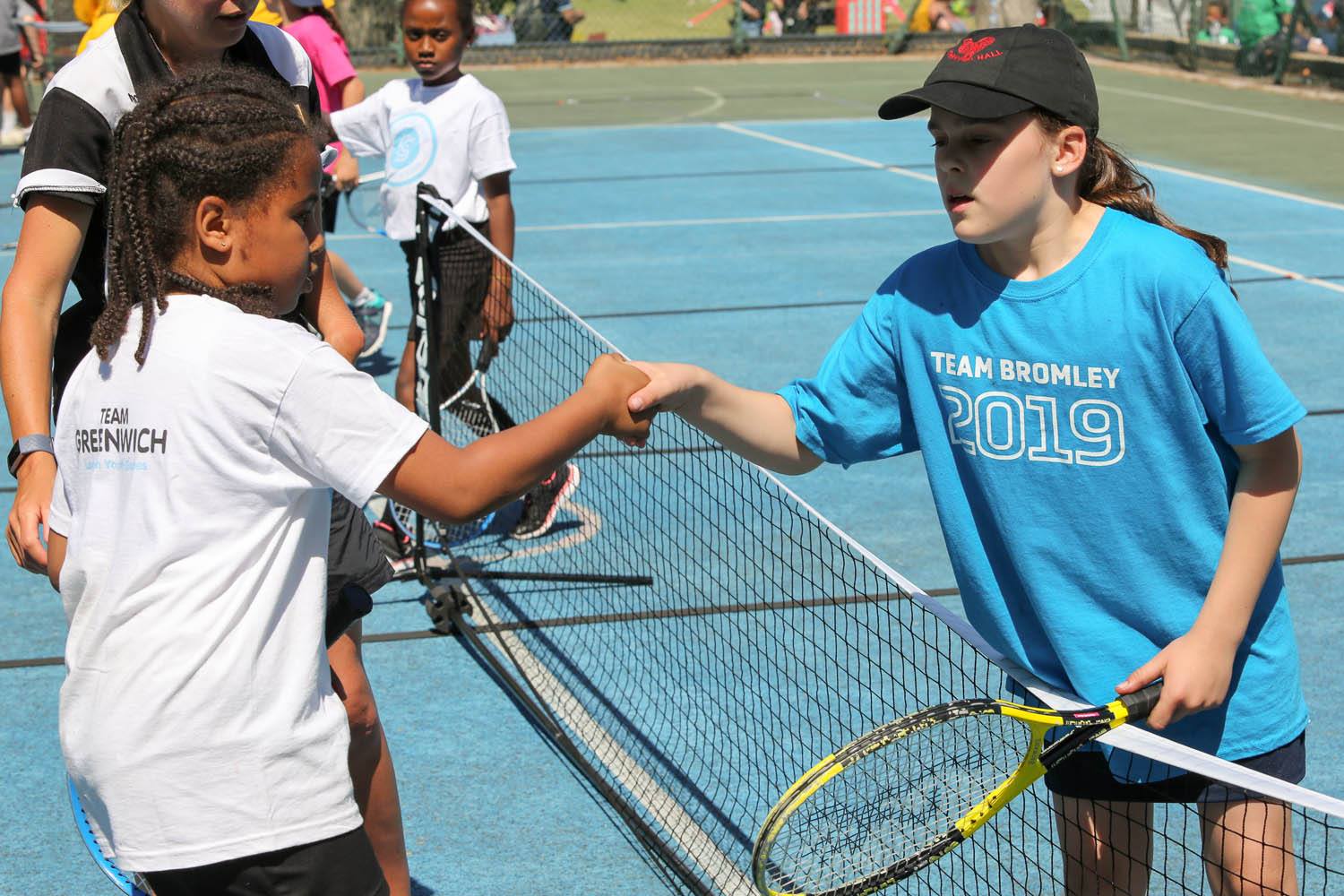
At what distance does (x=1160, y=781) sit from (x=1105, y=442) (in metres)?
0.56

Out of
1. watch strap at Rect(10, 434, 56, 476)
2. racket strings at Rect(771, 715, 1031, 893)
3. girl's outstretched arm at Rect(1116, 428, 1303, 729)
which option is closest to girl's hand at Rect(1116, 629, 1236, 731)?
girl's outstretched arm at Rect(1116, 428, 1303, 729)

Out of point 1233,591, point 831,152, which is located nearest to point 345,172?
point 1233,591

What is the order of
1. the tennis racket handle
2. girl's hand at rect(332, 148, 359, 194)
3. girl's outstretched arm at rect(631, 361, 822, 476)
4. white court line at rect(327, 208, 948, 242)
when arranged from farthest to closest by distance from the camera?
white court line at rect(327, 208, 948, 242) → girl's hand at rect(332, 148, 359, 194) → girl's outstretched arm at rect(631, 361, 822, 476) → the tennis racket handle

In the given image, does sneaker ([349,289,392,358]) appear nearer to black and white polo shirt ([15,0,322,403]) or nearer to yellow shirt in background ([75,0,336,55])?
yellow shirt in background ([75,0,336,55])

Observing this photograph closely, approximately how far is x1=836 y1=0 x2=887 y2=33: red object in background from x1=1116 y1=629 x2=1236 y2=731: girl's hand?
2784 centimetres

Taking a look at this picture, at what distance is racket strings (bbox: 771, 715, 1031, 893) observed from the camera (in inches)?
101

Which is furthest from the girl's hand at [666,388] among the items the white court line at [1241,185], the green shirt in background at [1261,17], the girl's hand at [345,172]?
the green shirt in background at [1261,17]

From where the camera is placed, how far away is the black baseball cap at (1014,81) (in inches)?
96.6

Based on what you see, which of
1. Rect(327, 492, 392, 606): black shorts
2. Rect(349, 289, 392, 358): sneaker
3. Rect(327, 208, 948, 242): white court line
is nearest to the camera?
Rect(327, 492, 392, 606): black shorts

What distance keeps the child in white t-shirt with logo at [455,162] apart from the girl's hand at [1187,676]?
148 inches

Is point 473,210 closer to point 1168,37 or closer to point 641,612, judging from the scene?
point 641,612

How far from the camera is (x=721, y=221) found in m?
13.1

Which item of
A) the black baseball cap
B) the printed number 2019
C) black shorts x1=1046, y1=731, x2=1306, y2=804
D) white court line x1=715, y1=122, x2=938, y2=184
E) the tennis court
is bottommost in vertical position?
the tennis court

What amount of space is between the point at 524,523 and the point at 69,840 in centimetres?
248
